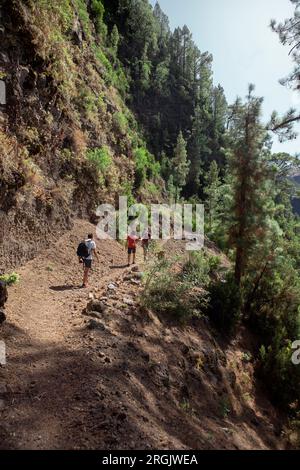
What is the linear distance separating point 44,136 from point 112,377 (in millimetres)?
10976

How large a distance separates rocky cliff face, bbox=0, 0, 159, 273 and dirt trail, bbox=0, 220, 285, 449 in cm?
139

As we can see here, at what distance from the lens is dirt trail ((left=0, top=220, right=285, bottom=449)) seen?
525 cm

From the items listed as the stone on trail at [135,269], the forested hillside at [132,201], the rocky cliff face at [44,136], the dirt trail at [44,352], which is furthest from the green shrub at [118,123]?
the dirt trail at [44,352]

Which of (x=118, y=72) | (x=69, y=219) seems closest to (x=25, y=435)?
(x=69, y=219)

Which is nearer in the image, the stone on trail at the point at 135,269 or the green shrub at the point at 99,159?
the stone on trail at the point at 135,269

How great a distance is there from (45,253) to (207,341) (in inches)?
249

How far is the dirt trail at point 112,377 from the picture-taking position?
5.25m

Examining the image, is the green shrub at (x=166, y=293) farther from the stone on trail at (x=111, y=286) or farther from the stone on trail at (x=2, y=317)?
the stone on trail at (x=2, y=317)

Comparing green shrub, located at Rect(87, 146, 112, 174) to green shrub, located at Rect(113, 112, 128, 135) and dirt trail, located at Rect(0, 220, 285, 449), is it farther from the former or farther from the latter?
dirt trail, located at Rect(0, 220, 285, 449)

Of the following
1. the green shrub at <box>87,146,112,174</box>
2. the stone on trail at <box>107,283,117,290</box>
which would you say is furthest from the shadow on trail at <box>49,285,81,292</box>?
the green shrub at <box>87,146,112,174</box>

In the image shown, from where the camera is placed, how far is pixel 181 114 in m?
77.7

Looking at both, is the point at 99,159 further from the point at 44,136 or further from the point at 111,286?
the point at 111,286

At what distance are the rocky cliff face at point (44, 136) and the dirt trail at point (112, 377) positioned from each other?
4.57ft
